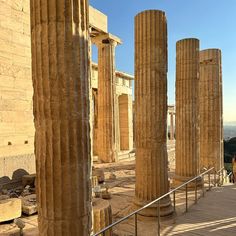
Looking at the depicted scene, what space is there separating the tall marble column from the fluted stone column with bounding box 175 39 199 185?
A: 9955mm

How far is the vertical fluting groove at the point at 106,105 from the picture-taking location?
21.8m

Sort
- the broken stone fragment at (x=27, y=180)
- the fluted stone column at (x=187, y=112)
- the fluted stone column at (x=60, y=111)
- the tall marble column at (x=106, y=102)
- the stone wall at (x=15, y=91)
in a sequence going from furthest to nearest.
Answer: the tall marble column at (x=106, y=102) < the broken stone fragment at (x=27, y=180) < the stone wall at (x=15, y=91) < the fluted stone column at (x=187, y=112) < the fluted stone column at (x=60, y=111)

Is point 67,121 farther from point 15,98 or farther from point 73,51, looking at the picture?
point 15,98

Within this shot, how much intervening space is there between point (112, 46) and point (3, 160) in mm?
13453

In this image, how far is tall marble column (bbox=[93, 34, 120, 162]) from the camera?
21828 millimetres

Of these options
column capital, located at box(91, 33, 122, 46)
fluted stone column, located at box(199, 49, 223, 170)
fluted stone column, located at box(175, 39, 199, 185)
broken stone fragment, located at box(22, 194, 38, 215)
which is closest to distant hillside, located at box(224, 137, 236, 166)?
column capital, located at box(91, 33, 122, 46)

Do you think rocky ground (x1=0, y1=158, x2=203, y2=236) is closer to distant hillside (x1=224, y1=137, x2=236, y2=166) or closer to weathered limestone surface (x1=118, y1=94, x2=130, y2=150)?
weathered limestone surface (x1=118, y1=94, x2=130, y2=150)

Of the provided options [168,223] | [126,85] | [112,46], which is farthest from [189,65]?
[126,85]

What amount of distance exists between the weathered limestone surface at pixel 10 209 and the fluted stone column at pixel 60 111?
4.66 metres

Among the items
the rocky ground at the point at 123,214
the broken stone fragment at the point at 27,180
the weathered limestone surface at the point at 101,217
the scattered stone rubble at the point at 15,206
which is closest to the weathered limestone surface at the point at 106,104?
the rocky ground at the point at 123,214

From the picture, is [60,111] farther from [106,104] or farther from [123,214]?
[106,104]

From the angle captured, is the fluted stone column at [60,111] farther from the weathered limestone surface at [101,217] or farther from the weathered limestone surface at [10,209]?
the weathered limestone surface at [10,209]

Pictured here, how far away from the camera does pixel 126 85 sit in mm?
29719

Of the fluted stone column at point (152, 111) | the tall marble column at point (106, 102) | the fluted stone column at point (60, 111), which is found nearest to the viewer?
the fluted stone column at point (60, 111)
